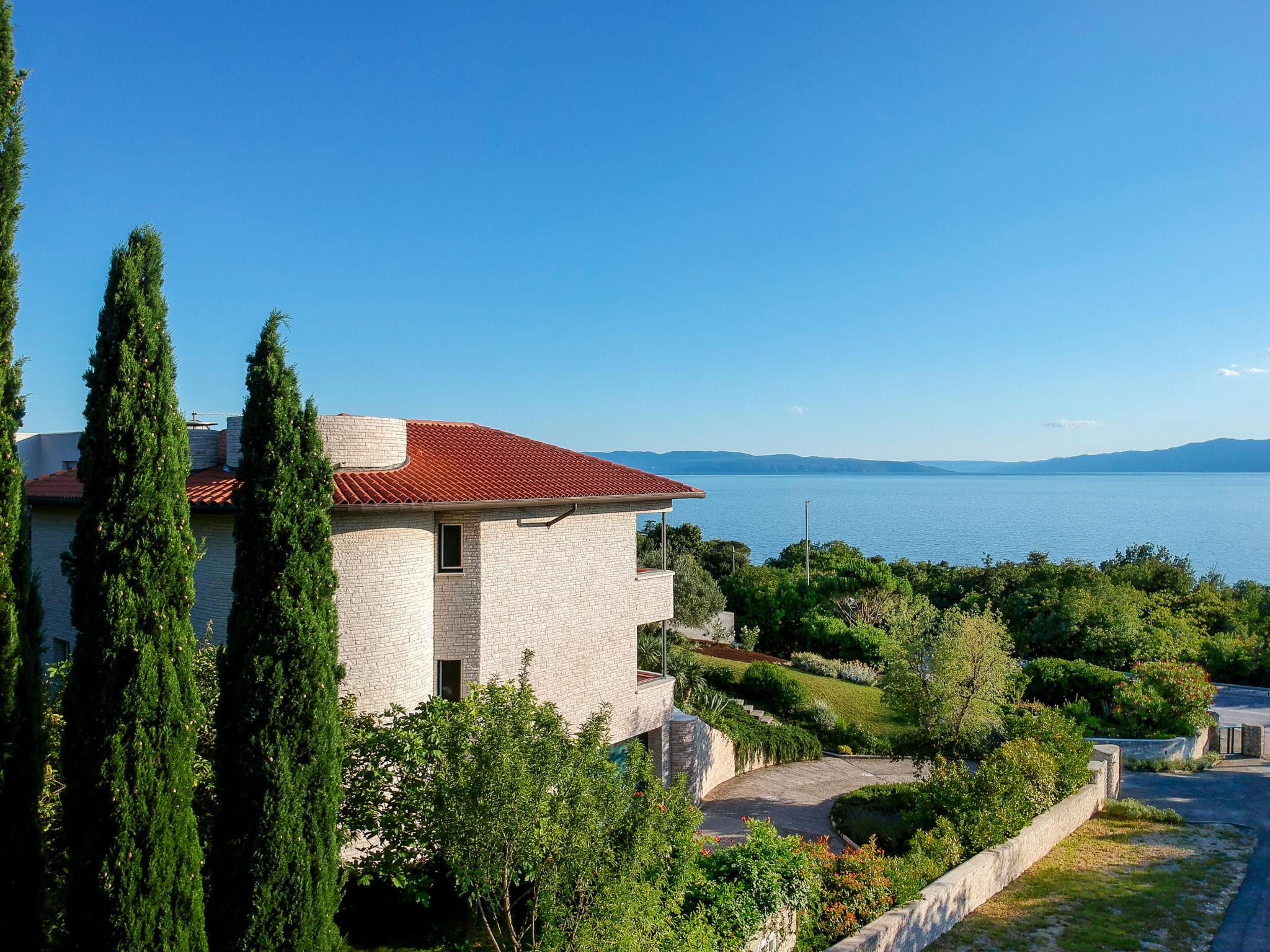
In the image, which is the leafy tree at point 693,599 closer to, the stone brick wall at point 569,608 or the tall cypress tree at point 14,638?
the stone brick wall at point 569,608

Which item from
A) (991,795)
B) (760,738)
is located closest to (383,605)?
(991,795)

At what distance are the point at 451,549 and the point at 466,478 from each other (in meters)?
1.43

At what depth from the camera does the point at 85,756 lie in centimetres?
705

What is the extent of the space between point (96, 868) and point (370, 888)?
670cm

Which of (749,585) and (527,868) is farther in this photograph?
(749,585)

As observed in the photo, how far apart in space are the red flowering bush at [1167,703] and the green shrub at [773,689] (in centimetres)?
1107

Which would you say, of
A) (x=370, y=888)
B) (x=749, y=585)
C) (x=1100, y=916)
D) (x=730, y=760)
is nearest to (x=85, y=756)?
(x=370, y=888)

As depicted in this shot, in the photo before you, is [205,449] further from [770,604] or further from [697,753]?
[770,604]

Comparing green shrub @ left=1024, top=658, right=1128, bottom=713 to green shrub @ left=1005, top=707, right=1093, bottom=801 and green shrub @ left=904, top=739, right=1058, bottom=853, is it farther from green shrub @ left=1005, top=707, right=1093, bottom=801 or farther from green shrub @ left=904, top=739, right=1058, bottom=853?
green shrub @ left=904, top=739, right=1058, bottom=853

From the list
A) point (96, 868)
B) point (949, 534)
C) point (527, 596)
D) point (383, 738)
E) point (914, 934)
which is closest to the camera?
point (96, 868)

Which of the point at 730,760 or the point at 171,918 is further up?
the point at 171,918

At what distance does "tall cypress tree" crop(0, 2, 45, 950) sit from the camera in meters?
6.64

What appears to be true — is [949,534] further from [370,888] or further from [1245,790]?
[370,888]

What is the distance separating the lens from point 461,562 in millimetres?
15500
